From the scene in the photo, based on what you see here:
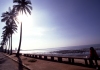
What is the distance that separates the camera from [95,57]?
379 inches

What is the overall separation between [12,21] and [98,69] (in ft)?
130

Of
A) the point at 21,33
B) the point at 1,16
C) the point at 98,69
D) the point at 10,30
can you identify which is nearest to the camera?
the point at 98,69

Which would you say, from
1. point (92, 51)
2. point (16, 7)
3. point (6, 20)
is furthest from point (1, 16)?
point (92, 51)

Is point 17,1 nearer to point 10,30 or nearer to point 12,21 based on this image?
point 12,21

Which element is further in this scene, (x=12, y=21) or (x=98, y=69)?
(x=12, y=21)

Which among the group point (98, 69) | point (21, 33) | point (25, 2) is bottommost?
point (98, 69)

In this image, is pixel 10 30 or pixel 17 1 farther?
pixel 10 30

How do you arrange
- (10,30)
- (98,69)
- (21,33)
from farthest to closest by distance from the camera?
(10,30) → (21,33) → (98,69)

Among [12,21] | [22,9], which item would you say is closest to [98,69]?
[22,9]

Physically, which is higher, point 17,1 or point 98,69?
point 17,1

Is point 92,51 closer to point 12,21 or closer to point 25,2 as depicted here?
point 25,2

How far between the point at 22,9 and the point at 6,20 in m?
16.7

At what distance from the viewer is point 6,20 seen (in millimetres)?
44188

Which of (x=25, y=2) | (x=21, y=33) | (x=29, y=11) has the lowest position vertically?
(x=21, y=33)
